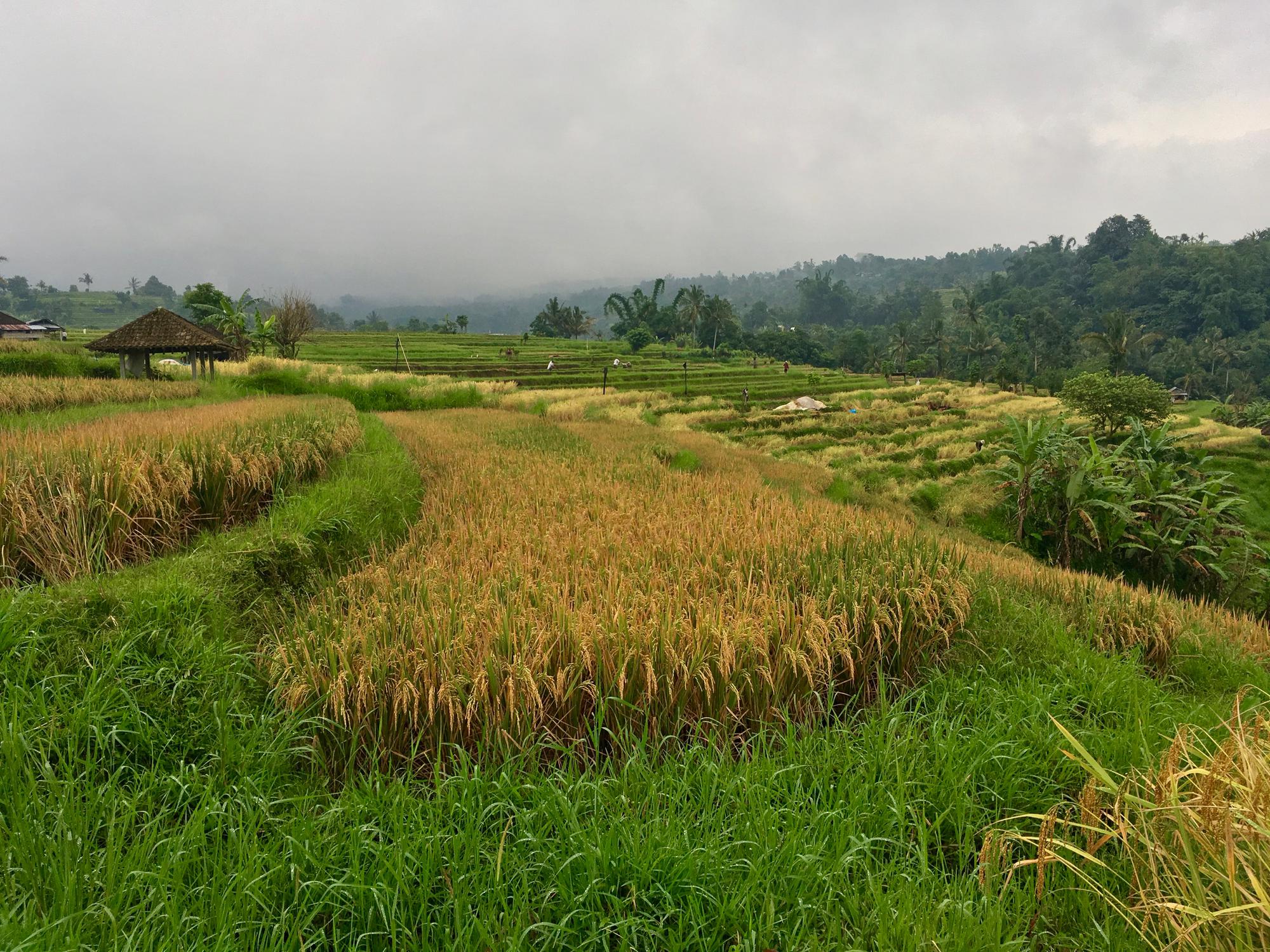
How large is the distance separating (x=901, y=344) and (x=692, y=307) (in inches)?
953

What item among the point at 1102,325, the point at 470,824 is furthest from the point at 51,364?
the point at 1102,325

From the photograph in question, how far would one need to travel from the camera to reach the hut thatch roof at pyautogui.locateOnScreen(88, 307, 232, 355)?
16.7 m

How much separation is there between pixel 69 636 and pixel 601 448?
946 cm

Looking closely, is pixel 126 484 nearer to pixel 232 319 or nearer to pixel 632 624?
pixel 632 624

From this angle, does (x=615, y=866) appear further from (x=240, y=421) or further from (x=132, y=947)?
(x=240, y=421)

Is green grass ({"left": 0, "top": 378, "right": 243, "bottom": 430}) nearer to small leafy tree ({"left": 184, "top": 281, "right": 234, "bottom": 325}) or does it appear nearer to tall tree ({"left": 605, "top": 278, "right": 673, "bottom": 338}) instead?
small leafy tree ({"left": 184, "top": 281, "right": 234, "bottom": 325})

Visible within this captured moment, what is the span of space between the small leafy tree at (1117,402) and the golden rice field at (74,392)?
1262 inches

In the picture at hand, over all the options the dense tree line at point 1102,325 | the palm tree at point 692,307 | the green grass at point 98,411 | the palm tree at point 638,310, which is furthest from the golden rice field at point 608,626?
the palm tree at point 638,310

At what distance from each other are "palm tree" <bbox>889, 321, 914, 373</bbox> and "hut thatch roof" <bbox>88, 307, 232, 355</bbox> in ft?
205

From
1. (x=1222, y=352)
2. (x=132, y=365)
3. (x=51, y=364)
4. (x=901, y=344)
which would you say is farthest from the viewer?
(x=901, y=344)

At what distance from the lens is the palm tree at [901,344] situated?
6362cm

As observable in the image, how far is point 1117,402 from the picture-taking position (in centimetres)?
2366

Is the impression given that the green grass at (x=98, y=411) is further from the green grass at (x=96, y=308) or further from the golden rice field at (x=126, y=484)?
the green grass at (x=96, y=308)

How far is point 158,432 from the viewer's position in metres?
5.85
